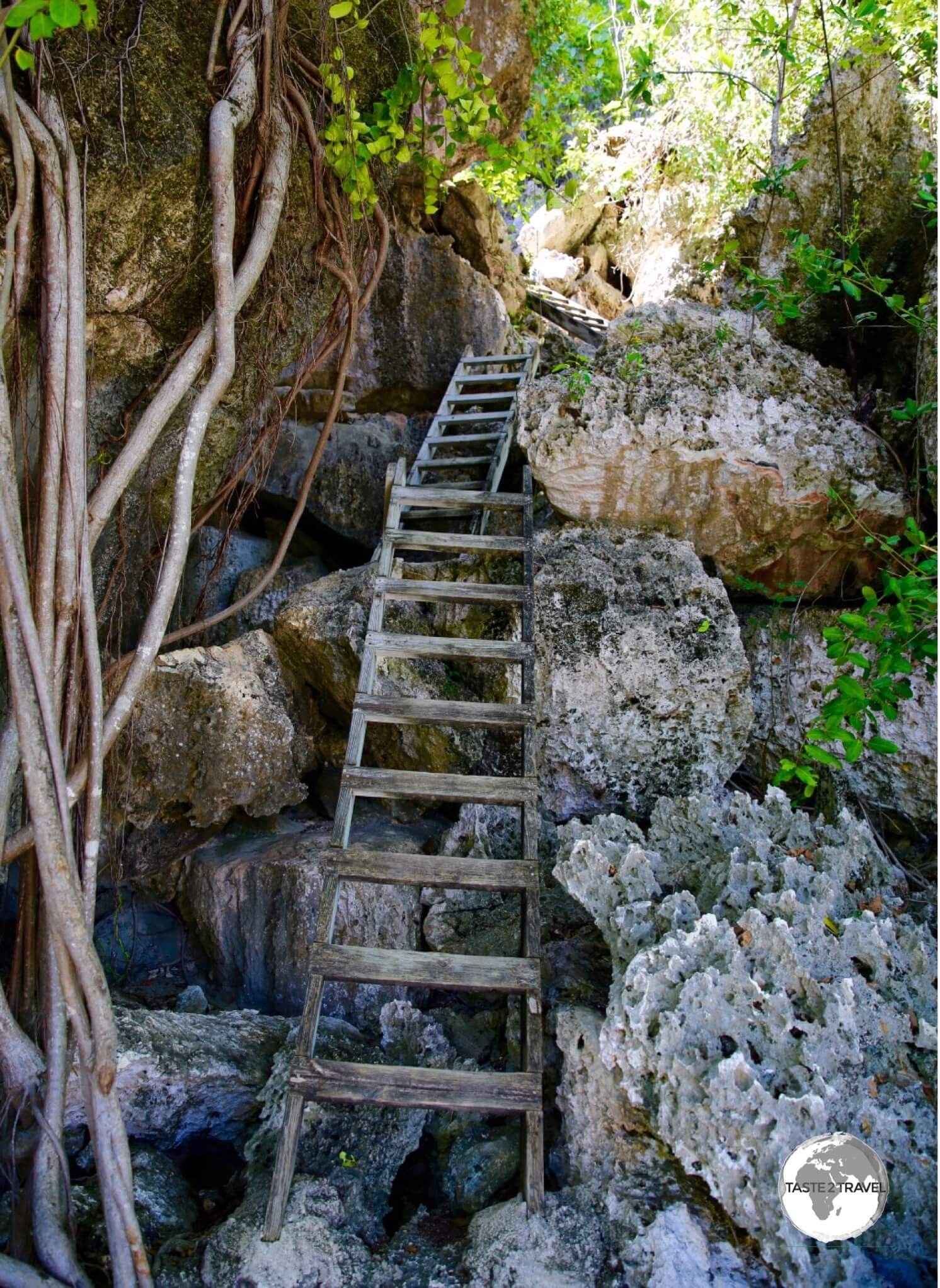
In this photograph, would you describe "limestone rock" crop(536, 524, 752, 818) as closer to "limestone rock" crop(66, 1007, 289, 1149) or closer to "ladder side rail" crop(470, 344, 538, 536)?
"ladder side rail" crop(470, 344, 538, 536)

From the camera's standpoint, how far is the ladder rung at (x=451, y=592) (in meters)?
3.44

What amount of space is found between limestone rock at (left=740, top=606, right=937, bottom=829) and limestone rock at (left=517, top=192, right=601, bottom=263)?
501 centimetres

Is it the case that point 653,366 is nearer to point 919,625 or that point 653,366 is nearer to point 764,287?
point 764,287

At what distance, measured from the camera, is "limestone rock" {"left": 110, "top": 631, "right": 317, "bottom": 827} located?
11.5ft

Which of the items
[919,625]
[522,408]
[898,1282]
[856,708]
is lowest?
[898,1282]

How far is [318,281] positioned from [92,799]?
2177mm

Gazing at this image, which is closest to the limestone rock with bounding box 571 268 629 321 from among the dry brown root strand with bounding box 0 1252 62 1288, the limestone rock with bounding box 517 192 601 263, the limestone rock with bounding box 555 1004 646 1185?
the limestone rock with bounding box 517 192 601 263

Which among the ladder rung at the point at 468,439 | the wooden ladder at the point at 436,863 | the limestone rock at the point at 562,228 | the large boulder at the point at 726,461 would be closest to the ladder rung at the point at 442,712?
the wooden ladder at the point at 436,863

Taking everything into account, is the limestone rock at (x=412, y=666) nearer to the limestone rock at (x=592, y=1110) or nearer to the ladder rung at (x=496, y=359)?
the limestone rock at (x=592, y=1110)

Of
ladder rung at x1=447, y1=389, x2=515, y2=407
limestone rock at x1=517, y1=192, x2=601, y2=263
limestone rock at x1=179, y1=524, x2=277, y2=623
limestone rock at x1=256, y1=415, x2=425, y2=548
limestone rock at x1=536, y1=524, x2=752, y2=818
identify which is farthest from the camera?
limestone rock at x1=517, y1=192, x2=601, y2=263

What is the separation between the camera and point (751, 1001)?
229 centimetres

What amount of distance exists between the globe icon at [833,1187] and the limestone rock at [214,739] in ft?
7.76

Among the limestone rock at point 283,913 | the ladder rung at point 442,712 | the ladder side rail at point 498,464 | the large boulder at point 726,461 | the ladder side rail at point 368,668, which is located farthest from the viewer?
the ladder side rail at point 498,464

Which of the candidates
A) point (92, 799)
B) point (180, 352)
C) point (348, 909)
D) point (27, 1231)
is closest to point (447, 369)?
point (180, 352)
